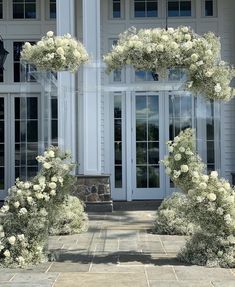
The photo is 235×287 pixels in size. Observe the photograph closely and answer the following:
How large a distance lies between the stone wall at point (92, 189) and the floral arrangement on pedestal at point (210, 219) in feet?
15.4

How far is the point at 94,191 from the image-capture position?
38.6ft

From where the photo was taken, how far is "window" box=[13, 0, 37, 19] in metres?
13.3

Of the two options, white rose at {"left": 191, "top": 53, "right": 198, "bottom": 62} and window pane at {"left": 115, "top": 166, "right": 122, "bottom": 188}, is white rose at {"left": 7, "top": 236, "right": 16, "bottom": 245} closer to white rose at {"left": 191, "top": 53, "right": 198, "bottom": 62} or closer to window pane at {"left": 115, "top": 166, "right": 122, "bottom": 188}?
white rose at {"left": 191, "top": 53, "right": 198, "bottom": 62}

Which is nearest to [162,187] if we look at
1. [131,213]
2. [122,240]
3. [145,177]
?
[145,177]

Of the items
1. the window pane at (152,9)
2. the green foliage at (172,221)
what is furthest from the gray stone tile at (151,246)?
the window pane at (152,9)

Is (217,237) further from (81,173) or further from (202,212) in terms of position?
(81,173)

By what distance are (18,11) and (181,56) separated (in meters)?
7.26

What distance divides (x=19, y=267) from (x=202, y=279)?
7.31 ft

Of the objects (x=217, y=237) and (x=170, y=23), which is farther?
(x=170, y=23)

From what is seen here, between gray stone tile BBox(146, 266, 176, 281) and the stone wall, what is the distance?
16.4 feet

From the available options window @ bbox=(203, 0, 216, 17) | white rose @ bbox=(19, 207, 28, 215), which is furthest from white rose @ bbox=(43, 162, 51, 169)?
window @ bbox=(203, 0, 216, 17)

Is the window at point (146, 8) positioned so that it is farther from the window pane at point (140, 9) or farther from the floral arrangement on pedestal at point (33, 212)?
the floral arrangement on pedestal at point (33, 212)

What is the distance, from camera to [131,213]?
11.4 metres

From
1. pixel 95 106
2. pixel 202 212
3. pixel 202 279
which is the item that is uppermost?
pixel 95 106
